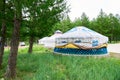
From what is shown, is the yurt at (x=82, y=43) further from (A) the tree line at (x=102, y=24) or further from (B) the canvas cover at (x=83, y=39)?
(A) the tree line at (x=102, y=24)

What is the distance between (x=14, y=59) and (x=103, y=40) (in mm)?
9527

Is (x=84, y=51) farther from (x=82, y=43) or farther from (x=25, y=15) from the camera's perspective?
(x=25, y=15)

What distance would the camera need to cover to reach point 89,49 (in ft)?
48.2

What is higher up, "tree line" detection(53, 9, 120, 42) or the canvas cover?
"tree line" detection(53, 9, 120, 42)

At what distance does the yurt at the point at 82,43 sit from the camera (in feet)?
48.5

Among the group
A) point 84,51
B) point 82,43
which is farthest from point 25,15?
point 82,43

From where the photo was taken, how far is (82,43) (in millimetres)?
15297

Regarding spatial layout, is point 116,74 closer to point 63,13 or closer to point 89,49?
point 63,13

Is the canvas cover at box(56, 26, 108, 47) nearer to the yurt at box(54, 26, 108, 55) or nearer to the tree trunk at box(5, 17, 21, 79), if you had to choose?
the yurt at box(54, 26, 108, 55)

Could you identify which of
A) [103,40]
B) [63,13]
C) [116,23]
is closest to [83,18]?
[116,23]

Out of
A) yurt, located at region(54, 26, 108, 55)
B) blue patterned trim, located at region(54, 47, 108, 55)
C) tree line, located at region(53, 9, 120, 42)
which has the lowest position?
blue patterned trim, located at region(54, 47, 108, 55)

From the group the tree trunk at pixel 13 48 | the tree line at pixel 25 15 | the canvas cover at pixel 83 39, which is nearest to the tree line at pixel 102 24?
the canvas cover at pixel 83 39

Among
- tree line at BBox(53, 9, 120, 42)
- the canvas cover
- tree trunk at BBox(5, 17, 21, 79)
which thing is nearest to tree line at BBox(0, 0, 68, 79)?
tree trunk at BBox(5, 17, 21, 79)

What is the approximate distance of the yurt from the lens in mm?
14797
